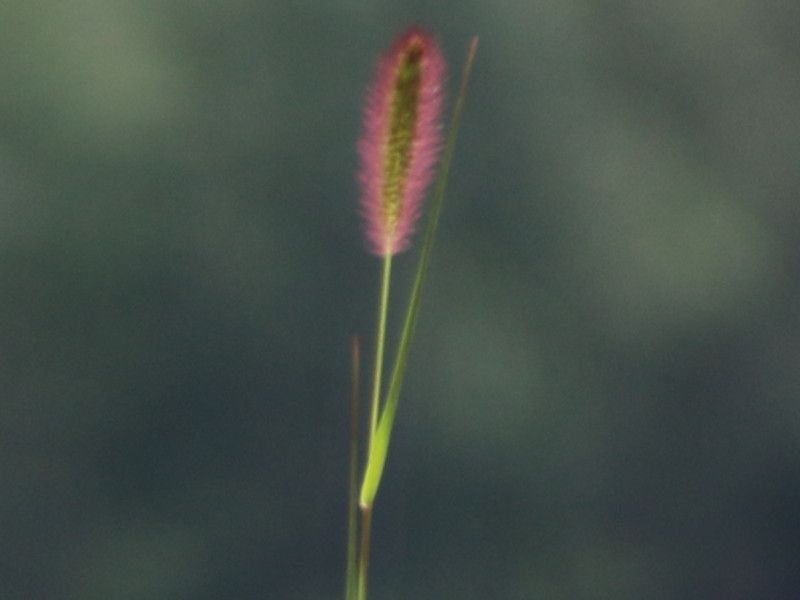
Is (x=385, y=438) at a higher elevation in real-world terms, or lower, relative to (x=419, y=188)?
lower

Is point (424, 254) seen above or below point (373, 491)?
above

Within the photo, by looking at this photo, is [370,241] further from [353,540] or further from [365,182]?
[353,540]

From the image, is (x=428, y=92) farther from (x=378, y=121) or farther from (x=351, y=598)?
(x=351, y=598)

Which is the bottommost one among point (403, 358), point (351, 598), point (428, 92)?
point (351, 598)

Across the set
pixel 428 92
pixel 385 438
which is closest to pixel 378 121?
pixel 428 92

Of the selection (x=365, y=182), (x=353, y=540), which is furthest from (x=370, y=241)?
(x=353, y=540)
